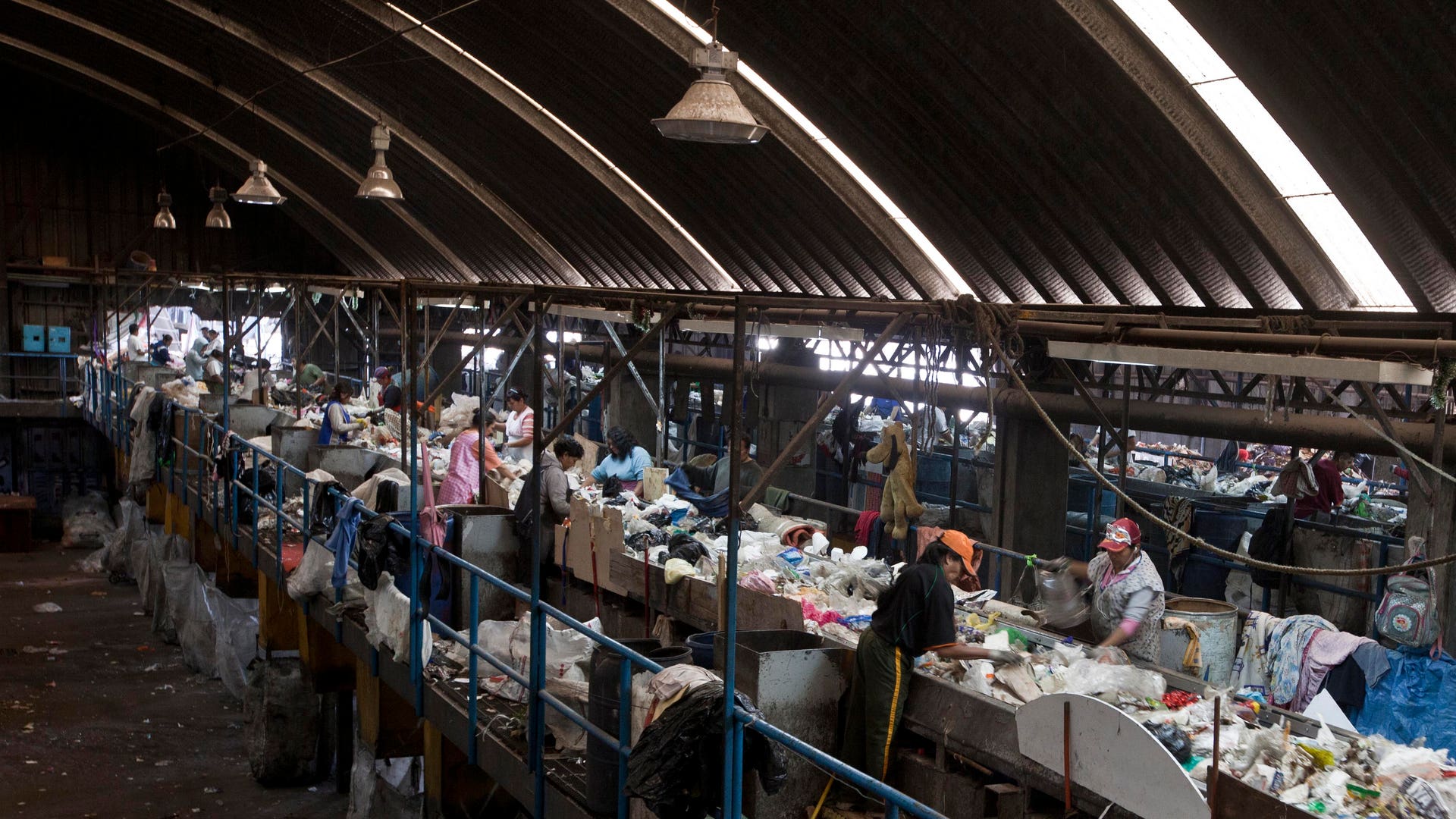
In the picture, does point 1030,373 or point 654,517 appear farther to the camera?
point 1030,373

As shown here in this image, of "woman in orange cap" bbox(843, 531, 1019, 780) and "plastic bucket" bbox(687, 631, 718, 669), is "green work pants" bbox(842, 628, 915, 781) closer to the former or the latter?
"woman in orange cap" bbox(843, 531, 1019, 780)

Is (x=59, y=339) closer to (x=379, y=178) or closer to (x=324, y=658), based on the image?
(x=379, y=178)

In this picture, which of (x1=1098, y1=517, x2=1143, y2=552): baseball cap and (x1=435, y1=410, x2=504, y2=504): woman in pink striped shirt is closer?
(x1=1098, y1=517, x2=1143, y2=552): baseball cap

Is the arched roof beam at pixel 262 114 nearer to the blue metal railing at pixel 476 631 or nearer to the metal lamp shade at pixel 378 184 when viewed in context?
the blue metal railing at pixel 476 631

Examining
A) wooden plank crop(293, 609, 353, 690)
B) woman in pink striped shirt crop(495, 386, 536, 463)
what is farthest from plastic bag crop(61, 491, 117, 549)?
wooden plank crop(293, 609, 353, 690)

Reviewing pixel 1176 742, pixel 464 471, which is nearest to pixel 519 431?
pixel 464 471

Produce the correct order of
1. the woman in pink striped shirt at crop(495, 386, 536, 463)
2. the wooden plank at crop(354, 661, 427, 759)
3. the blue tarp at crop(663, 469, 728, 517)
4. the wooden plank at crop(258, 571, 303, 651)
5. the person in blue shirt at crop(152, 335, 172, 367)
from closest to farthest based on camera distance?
the wooden plank at crop(354, 661, 427, 759) < the blue tarp at crop(663, 469, 728, 517) < the wooden plank at crop(258, 571, 303, 651) < the woman in pink striped shirt at crop(495, 386, 536, 463) < the person in blue shirt at crop(152, 335, 172, 367)

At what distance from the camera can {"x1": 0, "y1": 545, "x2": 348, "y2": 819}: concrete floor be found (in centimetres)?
1239

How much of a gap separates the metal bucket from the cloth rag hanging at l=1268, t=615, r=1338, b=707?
10.2 inches

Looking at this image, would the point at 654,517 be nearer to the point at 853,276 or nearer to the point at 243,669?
the point at 853,276

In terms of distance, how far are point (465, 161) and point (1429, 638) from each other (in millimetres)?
15908

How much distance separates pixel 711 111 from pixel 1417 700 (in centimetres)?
569

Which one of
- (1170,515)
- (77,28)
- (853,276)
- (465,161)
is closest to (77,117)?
(77,28)

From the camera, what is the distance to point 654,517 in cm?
1128
